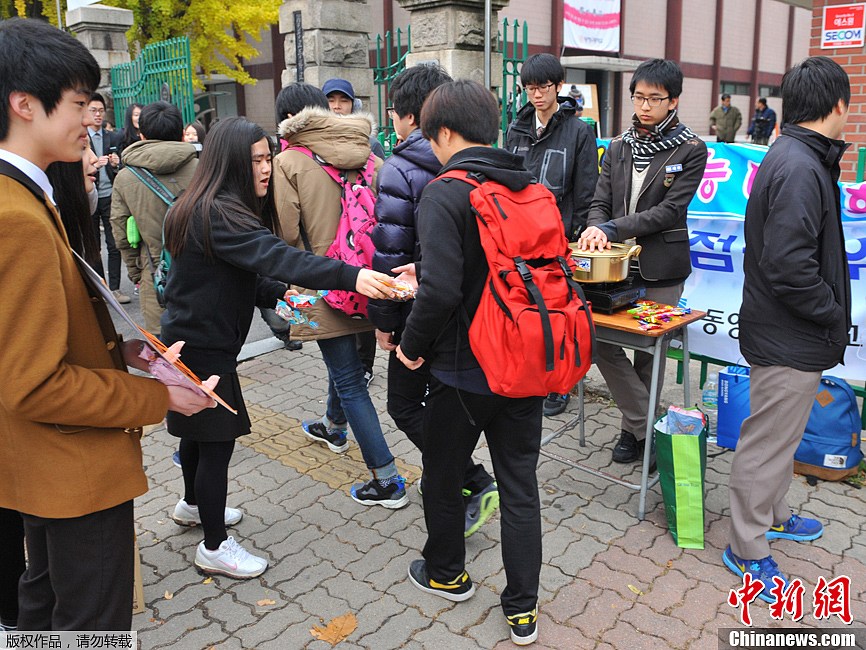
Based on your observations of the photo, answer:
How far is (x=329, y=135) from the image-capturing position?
11.8 ft

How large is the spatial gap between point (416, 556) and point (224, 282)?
5.05 ft

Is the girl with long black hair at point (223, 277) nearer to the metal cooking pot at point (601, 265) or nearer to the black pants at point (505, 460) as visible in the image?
the black pants at point (505, 460)

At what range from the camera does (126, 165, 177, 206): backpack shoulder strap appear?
4586 mm

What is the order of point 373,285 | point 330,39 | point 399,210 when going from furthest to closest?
point 330,39
point 399,210
point 373,285

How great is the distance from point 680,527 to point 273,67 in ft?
78.8

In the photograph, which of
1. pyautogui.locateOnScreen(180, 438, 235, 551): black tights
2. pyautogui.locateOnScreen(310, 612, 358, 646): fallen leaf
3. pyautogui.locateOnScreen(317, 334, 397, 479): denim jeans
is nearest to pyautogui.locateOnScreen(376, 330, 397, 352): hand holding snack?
pyautogui.locateOnScreen(317, 334, 397, 479): denim jeans

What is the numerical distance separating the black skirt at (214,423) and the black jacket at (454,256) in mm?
906

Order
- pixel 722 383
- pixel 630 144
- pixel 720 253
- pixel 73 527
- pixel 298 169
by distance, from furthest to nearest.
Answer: pixel 720 253 → pixel 722 383 → pixel 630 144 → pixel 298 169 → pixel 73 527

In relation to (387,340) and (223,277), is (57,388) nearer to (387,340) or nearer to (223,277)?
(223,277)

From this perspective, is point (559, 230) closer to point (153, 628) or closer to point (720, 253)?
point (153, 628)

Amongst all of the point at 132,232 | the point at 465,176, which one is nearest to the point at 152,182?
the point at 132,232

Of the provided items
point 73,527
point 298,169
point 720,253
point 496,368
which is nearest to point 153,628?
point 73,527

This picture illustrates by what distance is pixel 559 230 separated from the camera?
2.55 m
